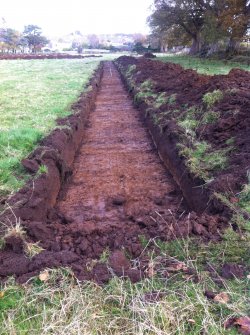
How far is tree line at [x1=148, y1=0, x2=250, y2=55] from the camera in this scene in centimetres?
2723

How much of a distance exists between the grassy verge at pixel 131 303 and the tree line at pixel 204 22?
88.7ft

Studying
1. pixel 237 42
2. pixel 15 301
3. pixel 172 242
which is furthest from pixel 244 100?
pixel 237 42

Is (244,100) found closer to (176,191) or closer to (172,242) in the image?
(176,191)

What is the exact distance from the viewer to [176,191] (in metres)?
6.35

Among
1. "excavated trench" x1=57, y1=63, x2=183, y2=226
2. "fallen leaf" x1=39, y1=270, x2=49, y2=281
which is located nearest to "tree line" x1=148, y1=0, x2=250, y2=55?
"excavated trench" x1=57, y1=63, x2=183, y2=226

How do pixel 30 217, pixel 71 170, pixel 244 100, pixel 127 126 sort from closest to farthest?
1. pixel 30 217
2. pixel 71 170
3. pixel 244 100
4. pixel 127 126

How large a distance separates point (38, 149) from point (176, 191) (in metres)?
2.59

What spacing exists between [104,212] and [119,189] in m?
0.95

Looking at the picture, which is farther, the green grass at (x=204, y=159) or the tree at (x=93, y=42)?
the tree at (x=93, y=42)

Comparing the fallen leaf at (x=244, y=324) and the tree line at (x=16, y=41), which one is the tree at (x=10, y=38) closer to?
the tree line at (x=16, y=41)

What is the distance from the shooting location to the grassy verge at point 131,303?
269 centimetres

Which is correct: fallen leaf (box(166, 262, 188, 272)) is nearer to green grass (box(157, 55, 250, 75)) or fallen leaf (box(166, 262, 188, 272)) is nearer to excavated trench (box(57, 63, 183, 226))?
excavated trench (box(57, 63, 183, 226))

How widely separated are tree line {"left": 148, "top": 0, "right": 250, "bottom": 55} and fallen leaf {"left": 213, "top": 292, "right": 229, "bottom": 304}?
1070 inches

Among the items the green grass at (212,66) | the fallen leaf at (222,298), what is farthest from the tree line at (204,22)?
the fallen leaf at (222,298)
